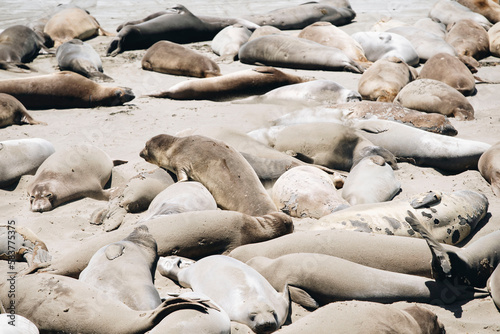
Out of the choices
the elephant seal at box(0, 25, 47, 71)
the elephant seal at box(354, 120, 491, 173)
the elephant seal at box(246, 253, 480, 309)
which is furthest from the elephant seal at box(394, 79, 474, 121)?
the elephant seal at box(0, 25, 47, 71)

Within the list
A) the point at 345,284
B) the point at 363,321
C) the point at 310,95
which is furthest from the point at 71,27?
the point at 363,321

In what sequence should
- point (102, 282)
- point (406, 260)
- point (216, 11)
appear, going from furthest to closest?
point (216, 11)
point (406, 260)
point (102, 282)

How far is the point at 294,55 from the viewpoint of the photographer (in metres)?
8.80

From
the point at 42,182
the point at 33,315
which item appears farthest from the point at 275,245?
the point at 42,182

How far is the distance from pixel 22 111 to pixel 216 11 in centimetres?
754

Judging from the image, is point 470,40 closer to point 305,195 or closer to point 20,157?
point 305,195

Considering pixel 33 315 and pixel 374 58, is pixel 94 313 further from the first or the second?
pixel 374 58

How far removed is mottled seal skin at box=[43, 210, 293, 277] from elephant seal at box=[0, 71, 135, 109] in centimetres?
380

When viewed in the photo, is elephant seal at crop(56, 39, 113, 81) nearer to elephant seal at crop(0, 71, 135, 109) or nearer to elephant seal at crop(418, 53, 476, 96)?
elephant seal at crop(0, 71, 135, 109)

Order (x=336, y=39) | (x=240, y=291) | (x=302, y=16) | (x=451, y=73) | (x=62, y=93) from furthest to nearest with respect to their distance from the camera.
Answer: (x=302, y=16)
(x=336, y=39)
(x=451, y=73)
(x=62, y=93)
(x=240, y=291)

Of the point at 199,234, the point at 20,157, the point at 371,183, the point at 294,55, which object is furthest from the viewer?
the point at 294,55

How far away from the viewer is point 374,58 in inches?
360

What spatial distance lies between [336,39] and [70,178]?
5.63 meters

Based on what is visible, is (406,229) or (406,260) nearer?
(406,260)
